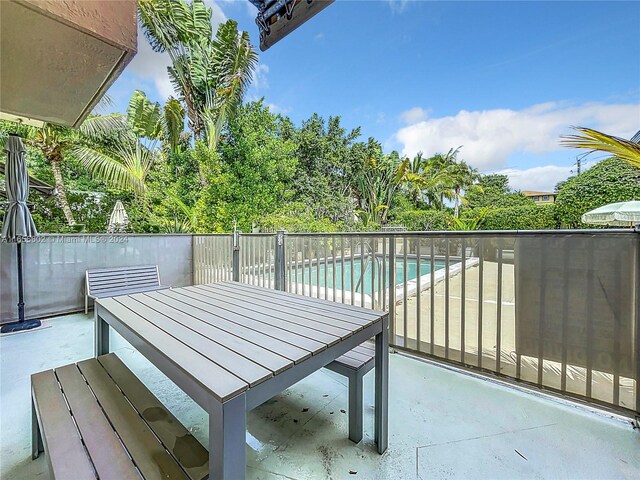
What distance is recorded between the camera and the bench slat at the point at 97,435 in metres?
0.92

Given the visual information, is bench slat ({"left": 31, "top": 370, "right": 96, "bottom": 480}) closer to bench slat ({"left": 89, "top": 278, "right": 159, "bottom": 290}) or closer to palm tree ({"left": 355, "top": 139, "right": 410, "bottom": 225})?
bench slat ({"left": 89, "top": 278, "right": 159, "bottom": 290})

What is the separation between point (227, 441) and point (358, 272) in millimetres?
2611

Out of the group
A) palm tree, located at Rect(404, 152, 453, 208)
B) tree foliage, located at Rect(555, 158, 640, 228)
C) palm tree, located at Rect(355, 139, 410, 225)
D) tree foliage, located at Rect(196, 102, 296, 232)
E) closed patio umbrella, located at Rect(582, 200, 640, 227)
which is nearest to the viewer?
closed patio umbrella, located at Rect(582, 200, 640, 227)

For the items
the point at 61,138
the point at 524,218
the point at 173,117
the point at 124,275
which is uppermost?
the point at 173,117

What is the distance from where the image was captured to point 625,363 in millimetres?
1721

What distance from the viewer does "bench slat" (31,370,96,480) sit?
901mm

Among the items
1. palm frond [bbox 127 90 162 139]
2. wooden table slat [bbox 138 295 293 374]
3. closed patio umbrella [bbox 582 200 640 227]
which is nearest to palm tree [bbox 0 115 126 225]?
palm frond [bbox 127 90 162 139]

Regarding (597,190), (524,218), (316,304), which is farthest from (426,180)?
(316,304)

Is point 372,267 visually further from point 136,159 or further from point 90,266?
point 136,159

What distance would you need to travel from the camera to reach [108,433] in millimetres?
1083

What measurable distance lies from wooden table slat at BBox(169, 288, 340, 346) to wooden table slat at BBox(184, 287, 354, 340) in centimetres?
2

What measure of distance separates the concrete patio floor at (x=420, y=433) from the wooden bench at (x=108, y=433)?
0.47 meters

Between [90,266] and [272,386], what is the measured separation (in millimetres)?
4703

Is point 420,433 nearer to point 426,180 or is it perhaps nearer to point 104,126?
point 104,126
